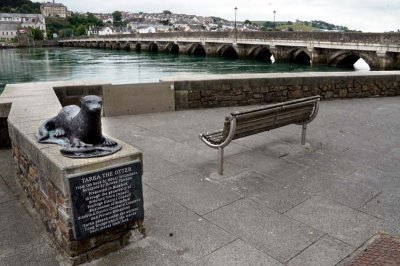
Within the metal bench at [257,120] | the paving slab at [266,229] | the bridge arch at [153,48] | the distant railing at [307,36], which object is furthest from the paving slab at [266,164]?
the bridge arch at [153,48]

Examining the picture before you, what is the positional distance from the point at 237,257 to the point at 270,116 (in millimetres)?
2448

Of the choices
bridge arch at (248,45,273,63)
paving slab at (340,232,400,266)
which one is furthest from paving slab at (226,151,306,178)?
bridge arch at (248,45,273,63)

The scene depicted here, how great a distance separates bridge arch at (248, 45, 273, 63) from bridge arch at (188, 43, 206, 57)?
13.7m

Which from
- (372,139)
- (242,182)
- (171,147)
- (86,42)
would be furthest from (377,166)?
(86,42)

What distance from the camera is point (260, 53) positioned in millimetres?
54188

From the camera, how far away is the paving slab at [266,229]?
3275 mm

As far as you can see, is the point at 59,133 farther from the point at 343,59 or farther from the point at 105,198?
the point at 343,59

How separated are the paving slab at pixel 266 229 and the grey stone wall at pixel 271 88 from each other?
4509 mm

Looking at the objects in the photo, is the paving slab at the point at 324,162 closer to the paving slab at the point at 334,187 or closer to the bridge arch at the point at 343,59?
the paving slab at the point at 334,187

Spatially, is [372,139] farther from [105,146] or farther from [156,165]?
[105,146]

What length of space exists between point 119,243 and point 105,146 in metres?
0.82

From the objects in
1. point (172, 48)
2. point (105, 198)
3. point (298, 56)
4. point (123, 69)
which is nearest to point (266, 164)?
point (105, 198)

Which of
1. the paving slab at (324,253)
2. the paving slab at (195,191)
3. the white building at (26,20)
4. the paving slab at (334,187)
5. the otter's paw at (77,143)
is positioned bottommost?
the paving slab at (324,253)

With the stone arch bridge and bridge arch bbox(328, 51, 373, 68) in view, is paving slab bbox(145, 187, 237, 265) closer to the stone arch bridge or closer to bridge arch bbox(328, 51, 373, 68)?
the stone arch bridge
